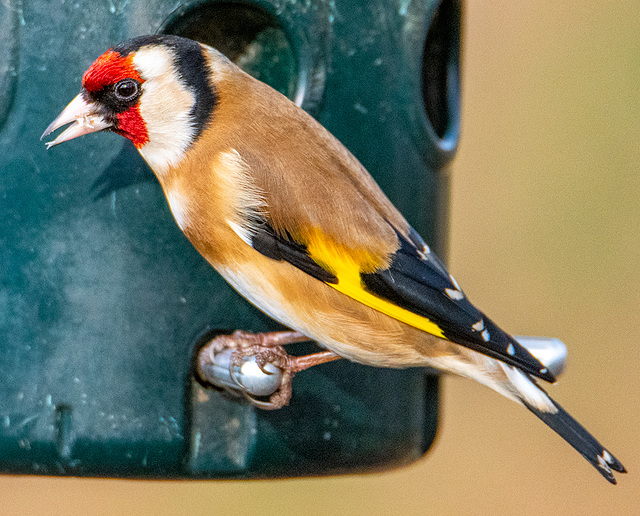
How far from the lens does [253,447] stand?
2443mm

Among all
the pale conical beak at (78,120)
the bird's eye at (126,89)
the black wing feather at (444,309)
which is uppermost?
the bird's eye at (126,89)

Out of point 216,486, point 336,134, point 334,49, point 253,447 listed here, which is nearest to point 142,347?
point 253,447

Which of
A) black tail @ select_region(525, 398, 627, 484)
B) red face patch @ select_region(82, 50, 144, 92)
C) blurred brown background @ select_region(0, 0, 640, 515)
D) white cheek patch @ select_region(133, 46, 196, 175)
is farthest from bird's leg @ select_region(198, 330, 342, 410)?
blurred brown background @ select_region(0, 0, 640, 515)

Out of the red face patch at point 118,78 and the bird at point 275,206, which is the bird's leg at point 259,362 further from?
the red face patch at point 118,78

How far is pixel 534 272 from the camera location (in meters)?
4.93

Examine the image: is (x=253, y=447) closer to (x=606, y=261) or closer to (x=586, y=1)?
(x=606, y=261)

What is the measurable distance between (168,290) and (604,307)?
10.4 ft

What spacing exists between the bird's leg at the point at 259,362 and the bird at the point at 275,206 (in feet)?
0.06

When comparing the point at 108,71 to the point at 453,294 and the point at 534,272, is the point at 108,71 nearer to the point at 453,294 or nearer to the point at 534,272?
the point at 453,294

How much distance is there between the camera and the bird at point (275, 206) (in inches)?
86.4

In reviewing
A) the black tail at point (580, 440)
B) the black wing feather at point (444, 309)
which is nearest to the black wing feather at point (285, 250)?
the black wing feather at point (444, 309)

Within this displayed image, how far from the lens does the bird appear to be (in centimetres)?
220

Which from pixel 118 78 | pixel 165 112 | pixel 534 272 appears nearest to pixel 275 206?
pixel 165 112

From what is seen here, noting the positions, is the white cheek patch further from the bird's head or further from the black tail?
the black tail
